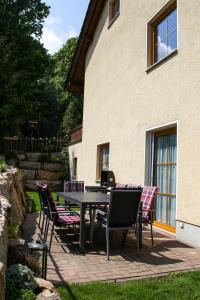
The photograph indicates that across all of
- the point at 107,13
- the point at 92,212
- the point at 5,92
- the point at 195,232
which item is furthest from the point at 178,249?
the point at 5,92

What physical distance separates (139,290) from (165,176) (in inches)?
154

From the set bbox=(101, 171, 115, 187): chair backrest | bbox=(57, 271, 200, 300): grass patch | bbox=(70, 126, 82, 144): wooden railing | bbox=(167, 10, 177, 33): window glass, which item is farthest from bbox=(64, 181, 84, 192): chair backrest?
bbox=(70, 126, 82, 144): wooden railing

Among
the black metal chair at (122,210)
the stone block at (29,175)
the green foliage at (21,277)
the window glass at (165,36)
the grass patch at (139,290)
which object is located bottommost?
the grass patch at (139,290)

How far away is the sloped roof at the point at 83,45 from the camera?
13.0 m

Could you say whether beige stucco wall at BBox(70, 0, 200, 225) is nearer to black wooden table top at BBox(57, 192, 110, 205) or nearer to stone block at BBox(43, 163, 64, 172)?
black wooden table top at BBox(57, 192, 110, 205)

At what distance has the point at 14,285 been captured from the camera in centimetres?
289

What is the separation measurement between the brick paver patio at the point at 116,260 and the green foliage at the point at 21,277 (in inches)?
32.9

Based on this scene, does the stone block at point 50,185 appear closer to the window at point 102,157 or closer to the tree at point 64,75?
the window at point 102,157

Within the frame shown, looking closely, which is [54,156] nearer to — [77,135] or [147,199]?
[77,135]

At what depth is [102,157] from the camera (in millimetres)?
12039

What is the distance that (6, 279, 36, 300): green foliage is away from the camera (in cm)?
273

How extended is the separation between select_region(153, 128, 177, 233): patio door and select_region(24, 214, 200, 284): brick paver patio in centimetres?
68

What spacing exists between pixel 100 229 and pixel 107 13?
8415 millimetres

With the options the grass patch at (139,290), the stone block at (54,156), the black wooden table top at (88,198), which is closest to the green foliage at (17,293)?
the grass patch at (139,290)
